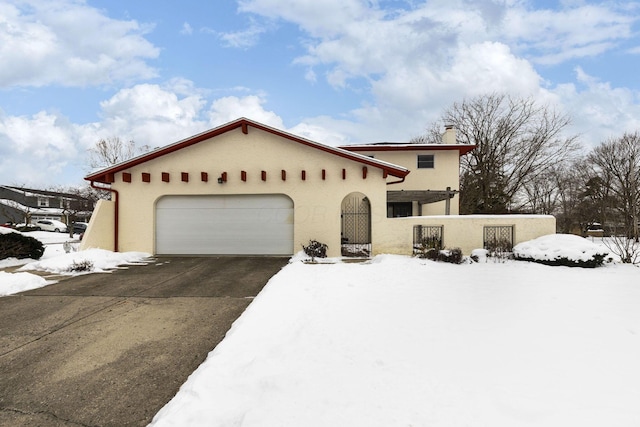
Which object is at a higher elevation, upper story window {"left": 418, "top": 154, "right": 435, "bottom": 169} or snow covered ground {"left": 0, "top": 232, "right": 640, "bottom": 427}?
upper story window {"left": 418, "top": 154, "right": 435, "bottom": 169}

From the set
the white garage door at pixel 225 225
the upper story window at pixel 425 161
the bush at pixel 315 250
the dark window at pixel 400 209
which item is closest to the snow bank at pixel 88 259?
the white garage door at pixel 225 225

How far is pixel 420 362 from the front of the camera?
11.1 feet

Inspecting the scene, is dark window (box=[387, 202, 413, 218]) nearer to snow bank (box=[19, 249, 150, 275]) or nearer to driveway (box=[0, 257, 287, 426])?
driveway (box=[0, 257, 287, 426])

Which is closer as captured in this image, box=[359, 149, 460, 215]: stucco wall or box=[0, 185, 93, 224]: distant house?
box=[359, 149, 460, 215]: stucco wall

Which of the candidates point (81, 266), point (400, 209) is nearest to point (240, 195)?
point (81, 266)

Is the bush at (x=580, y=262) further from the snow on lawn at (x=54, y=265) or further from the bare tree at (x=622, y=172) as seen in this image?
the bare tree at (x=622, y=172)

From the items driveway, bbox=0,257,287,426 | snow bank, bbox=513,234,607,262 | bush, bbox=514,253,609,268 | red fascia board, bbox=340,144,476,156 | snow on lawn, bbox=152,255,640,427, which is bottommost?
driveway, bbox=0,257,287,426

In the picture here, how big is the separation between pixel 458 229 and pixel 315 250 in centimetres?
520

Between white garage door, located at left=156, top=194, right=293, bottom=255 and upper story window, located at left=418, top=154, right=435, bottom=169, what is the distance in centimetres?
1004

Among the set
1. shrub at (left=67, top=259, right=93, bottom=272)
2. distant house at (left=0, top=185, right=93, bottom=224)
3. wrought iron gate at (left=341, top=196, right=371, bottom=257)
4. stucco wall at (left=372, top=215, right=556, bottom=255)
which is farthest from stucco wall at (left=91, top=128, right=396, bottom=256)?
distant house at (left=0, top=185, right=93, bottom=224)

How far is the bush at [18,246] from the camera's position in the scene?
32.6 feet

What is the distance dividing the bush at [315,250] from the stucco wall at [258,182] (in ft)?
1.81

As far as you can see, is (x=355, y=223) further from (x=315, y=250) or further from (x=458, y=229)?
(x=458, y=229)

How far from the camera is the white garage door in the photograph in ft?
38.9
